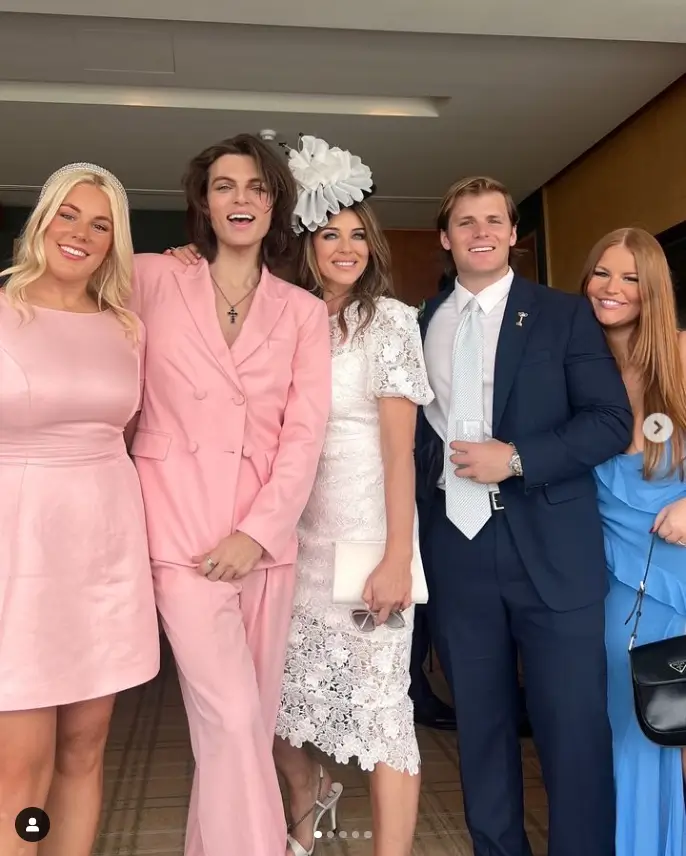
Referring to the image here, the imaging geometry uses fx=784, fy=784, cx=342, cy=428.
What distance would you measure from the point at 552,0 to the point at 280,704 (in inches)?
123

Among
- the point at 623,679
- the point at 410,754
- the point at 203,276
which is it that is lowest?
the point at 410,754

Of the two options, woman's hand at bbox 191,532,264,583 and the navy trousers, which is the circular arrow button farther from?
woman's hand at bbox 191,532,264,583

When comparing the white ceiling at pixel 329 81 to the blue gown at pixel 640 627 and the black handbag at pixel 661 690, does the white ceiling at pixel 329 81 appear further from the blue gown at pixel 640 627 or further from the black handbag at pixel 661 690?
the black handbag at pixel 661 690

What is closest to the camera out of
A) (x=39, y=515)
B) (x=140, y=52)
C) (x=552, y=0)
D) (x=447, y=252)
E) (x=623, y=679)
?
(x=39, y=515)

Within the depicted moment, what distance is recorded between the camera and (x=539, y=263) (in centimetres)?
684

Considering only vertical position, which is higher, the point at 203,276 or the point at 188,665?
the point at 203,276

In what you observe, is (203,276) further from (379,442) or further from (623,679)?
(623,679)

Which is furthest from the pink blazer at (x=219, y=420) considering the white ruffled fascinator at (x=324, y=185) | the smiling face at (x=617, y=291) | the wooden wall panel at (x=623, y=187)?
the wooden wall panel at (x=623, y=187)

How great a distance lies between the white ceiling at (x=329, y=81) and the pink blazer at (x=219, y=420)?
2136 mm

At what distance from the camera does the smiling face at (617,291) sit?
2.21 metres

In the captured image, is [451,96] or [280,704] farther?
[451,96]

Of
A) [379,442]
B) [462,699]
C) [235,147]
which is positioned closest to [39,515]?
[379,442]

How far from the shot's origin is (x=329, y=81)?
178 inches

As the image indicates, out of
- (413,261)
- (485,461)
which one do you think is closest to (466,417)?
(485,461)
